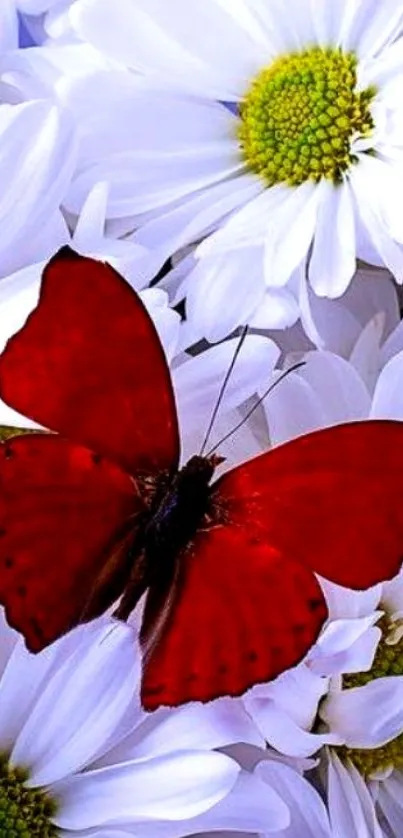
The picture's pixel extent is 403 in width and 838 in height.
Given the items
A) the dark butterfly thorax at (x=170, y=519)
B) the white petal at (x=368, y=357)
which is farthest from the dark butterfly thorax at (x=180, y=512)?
the white petal at (x=368, y=357)

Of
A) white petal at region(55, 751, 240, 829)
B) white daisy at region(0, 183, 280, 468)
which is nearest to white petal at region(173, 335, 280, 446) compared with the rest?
white daisy at region(0, 183, 280, 468)

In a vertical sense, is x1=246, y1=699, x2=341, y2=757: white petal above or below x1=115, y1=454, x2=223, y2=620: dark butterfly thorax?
below

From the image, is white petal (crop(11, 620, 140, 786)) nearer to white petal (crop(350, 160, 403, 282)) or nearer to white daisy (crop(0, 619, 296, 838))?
white daisy (crop(0, 619, 296, 838))

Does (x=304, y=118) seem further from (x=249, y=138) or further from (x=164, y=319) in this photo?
(x=164, y=319)

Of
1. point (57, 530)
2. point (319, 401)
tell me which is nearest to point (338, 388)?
point (319, 401)

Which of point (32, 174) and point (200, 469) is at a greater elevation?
point (32, 174)

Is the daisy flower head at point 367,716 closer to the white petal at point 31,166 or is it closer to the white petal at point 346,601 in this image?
the white petal at point 346,601

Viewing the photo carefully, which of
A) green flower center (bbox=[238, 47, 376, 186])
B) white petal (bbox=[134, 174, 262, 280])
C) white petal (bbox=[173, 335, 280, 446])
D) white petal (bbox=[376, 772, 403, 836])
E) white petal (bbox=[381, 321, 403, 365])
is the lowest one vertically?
white petal (bbox=[376, 772, 403, 836])
